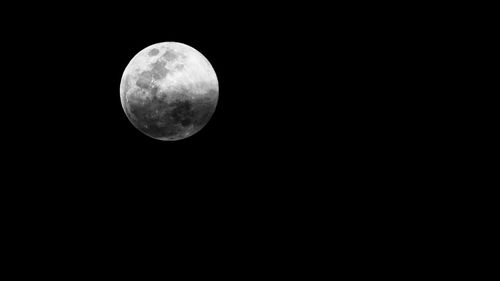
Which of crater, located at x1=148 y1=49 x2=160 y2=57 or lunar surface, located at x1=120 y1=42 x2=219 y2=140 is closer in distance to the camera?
lunar surface, located at x1=120 y1=42 x2=219 y2=140

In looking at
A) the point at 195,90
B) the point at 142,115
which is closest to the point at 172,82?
the point at 195,90

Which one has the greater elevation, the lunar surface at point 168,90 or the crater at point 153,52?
the crater at point 153,52

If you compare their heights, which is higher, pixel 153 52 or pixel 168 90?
pixel 153 52

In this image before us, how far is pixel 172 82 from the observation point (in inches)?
188

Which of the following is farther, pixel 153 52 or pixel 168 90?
pixel 153 52

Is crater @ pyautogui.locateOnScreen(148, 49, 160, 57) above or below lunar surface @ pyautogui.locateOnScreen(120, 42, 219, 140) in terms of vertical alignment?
above

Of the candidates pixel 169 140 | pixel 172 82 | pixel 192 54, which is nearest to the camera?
pixel 172 82

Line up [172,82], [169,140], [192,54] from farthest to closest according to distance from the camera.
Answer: [169,140], [192,54], [172,82]

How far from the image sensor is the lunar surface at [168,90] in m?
4.79

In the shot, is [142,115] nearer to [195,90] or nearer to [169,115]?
[169,115]

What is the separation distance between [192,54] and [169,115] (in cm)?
92

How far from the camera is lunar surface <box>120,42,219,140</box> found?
4785 mm

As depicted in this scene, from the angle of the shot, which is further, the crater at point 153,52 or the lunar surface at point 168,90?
the crater at point 153,52

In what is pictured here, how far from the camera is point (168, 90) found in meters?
4.75
